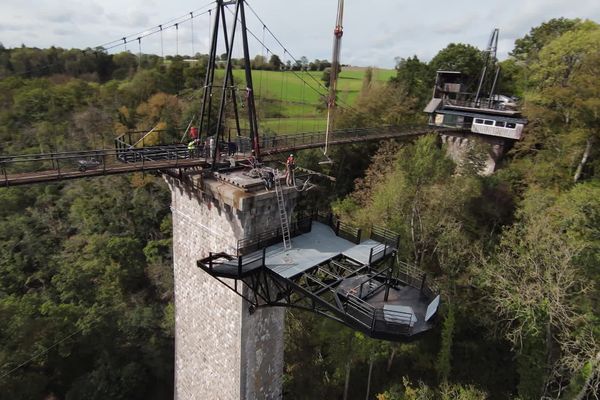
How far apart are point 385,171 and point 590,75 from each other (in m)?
11.4

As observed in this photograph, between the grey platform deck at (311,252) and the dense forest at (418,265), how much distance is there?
21.0ft

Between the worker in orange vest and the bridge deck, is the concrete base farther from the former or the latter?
the bridge deck

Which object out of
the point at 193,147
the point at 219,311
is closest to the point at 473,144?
the point at 193,147

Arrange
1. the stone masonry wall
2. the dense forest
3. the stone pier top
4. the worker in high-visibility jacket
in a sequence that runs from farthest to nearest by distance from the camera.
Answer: the stone masonry wall → the dense forest → the worker in high-visibility jacket → the stone pier top

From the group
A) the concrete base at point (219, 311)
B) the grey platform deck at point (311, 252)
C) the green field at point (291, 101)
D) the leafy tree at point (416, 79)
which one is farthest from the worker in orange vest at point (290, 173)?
the leafy tree at point (416, 79)

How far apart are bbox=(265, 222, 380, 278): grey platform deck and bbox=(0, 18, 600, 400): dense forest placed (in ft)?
21.0

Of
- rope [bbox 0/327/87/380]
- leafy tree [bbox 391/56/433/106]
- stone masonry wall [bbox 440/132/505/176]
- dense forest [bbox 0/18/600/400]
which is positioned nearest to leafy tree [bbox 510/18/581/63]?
dense forest [bbox 0/18/600/400]

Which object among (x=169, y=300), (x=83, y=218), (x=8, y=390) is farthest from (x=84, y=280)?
(x=83, y=218)

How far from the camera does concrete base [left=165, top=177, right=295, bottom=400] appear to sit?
10.4 m

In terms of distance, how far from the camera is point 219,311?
1169 centimetres

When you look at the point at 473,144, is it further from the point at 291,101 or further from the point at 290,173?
the point at 291,101

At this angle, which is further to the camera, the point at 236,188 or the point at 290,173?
the point at 290,173

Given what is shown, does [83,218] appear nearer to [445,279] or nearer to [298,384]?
[298,384]

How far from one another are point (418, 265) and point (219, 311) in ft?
35.8
